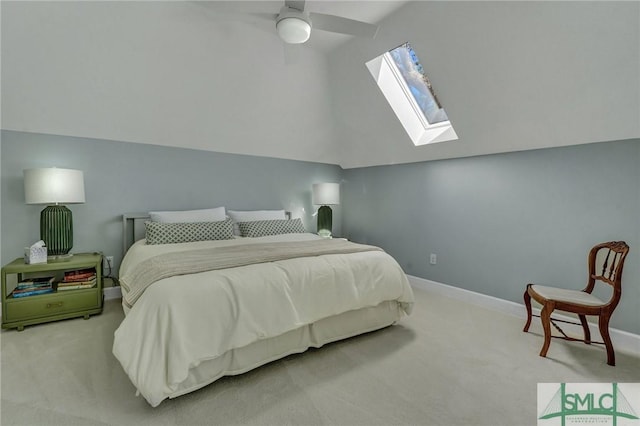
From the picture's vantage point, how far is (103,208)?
3176 mm

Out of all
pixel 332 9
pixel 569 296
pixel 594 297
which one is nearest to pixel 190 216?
pixel 332 9

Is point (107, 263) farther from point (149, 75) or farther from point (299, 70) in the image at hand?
point (299, 70)

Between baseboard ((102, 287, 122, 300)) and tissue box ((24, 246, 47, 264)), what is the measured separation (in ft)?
2.35

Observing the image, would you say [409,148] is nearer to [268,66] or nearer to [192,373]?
[268,66]

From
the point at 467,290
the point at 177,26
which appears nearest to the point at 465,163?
the point at 467,290

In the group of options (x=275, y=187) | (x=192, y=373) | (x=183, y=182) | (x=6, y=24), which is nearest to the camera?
(x=192, y=373)

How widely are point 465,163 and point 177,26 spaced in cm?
314

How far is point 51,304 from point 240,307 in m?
1.97

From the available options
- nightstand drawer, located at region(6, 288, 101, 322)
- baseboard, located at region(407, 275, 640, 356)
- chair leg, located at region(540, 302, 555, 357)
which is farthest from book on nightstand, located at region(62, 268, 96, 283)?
chair leg, located at region(540, 302, 555, 357)

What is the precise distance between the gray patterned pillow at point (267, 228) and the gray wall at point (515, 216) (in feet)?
4.57

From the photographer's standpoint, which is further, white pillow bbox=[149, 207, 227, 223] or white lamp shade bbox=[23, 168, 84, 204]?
white pillow bbox=[149, 207, 227, 223]

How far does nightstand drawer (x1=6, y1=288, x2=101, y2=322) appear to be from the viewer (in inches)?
94.3

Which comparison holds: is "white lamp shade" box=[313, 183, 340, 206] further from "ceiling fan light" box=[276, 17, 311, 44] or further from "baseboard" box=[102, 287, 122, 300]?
"baseboard" box=[102, 287, 122, 300]

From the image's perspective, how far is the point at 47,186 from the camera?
8.42 ft
